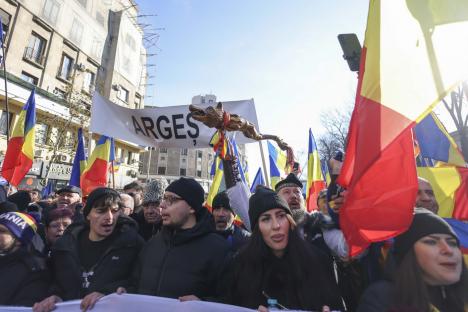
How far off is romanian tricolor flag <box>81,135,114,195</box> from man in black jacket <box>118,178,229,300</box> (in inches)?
154

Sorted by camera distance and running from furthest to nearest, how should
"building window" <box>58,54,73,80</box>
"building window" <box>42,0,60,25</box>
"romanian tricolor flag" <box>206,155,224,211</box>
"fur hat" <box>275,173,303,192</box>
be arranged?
"building window" <box>58,54,73,80</box> < "building window" <box>42,0,60,25</box> < "romanian tricolor flag" <box>206,155,224,211</box> < "fur hat" <box>275,173,303,192</box>

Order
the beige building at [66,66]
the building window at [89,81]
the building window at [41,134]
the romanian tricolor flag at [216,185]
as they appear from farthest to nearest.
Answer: the building window at [89,81], the building window at [41,134], the beige building at [66,66], the romanian tricolor flag at [216,185]

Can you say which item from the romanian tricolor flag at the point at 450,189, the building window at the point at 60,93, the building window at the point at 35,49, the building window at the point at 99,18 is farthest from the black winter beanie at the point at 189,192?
the building window at the point at 99,18

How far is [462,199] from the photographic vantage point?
8.66 ft

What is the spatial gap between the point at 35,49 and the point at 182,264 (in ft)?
83.4

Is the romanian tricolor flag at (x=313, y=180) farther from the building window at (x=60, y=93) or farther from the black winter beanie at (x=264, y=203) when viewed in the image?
the building window at (x=60, y=93)

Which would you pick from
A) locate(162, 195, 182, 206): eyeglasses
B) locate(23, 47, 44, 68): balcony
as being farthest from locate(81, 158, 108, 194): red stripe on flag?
locate(23, 47, 44, 68): balcony

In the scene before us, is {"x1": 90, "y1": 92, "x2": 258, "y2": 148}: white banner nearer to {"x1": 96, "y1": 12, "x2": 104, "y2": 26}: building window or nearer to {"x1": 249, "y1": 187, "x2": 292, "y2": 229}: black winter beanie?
{"x1": 249, "y1": 187, "x2": 292, "y2": 229}: black winter beanie

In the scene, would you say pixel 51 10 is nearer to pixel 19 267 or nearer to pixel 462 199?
pixel 19 267

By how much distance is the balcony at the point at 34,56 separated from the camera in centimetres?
2023

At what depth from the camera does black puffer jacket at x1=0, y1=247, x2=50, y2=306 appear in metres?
1.96

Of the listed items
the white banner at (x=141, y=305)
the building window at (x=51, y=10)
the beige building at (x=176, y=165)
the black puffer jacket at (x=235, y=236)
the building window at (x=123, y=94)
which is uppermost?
the building window at (x=51, y=10)

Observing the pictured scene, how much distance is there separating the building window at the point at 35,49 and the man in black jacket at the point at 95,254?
23205 mm

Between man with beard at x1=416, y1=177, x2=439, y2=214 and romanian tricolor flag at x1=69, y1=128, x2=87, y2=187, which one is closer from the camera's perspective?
man with beard at x1=416, y1=177, x2=439, y2=214
